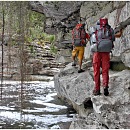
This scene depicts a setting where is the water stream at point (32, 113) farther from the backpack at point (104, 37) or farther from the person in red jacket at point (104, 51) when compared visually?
the backpack at point (104, 37)

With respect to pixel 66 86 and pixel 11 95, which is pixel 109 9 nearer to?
pixel 66 86

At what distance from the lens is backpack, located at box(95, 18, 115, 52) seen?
18.8ft

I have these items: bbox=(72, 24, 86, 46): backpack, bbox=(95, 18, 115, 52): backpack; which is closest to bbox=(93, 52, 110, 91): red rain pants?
bbox=(95, 18, 115, 52): backpack

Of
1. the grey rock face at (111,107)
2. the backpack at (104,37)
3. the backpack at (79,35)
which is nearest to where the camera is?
the grey rock face at (111,107)

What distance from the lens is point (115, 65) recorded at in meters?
7.60

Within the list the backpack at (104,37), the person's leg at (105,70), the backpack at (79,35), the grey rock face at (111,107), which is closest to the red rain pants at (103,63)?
the person's leg at (105,70)

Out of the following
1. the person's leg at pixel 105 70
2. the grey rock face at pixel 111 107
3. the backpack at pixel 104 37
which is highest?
the backpack at pixel 104 37

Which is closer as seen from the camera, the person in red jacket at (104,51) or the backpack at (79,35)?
the person in red jacket at (104,51)

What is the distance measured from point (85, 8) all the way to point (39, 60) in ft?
36.0

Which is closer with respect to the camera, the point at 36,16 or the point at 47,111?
the point at 47,111

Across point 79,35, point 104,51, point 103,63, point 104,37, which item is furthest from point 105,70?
point 79,35

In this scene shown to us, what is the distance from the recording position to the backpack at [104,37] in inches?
226

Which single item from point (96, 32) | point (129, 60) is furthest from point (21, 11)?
point (129, 60)

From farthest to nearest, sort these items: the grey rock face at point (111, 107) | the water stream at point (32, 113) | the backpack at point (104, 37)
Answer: the water stream at point (32, 113) < the backpack at point (104, 37) < the grey rock face at point (111, 107)
